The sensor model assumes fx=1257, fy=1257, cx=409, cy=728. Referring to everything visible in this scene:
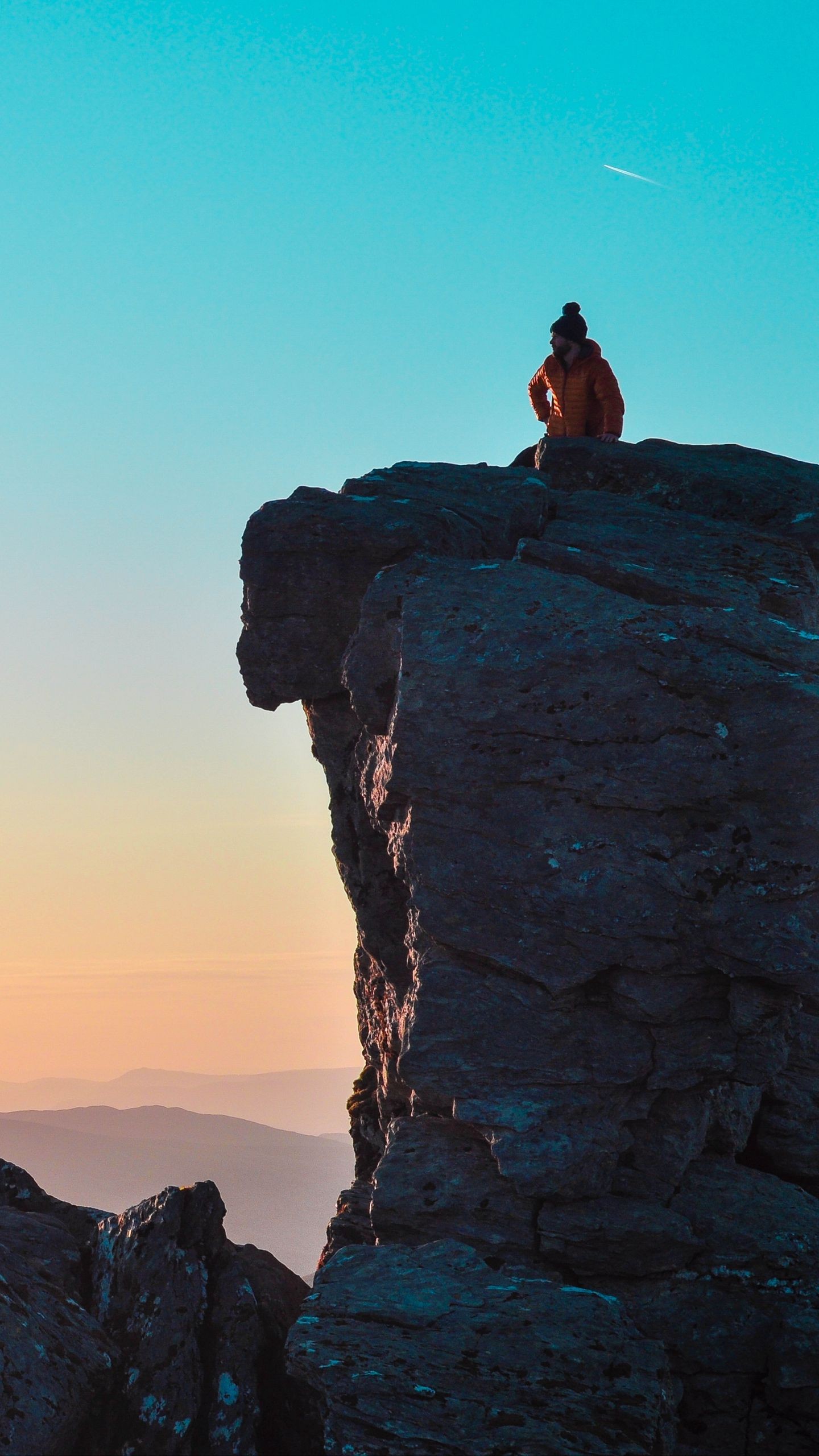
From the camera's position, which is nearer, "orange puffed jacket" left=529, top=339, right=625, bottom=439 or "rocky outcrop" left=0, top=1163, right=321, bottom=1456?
"rocky outcrop" left=0, top=1163, right=321, bottom=1456

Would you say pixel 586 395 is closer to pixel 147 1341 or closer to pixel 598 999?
pixel 598 999

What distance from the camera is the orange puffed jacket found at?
2828 centimetres

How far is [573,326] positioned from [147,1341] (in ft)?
72.1

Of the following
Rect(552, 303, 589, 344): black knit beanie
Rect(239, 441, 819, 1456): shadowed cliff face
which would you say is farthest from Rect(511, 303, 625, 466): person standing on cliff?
Rect(239, 441, 819, 1456): shadowed cliff face

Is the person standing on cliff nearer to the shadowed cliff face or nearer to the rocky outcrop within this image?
the shadowed cliff face

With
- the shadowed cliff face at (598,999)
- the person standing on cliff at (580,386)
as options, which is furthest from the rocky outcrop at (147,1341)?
the person standing on cliff at (580,386)

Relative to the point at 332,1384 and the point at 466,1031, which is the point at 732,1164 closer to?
the point at 466,1031

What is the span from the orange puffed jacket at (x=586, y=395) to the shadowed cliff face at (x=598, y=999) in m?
5.95

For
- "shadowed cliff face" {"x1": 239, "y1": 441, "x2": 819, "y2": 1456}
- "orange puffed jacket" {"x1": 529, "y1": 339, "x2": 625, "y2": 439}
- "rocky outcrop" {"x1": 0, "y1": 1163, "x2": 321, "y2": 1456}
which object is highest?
"orange puffed jacket" {"x1": 529, "y1": 339, "x2": 625, "y2": 439}

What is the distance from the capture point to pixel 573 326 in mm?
28141

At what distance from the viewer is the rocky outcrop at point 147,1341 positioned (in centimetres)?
1945

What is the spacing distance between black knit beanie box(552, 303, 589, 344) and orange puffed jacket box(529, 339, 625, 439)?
8.9 inches

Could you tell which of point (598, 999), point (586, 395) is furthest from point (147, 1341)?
point (586, 395)

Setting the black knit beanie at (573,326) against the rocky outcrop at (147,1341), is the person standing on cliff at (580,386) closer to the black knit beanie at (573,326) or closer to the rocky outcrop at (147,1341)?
the black knit beanie at (573,326)
